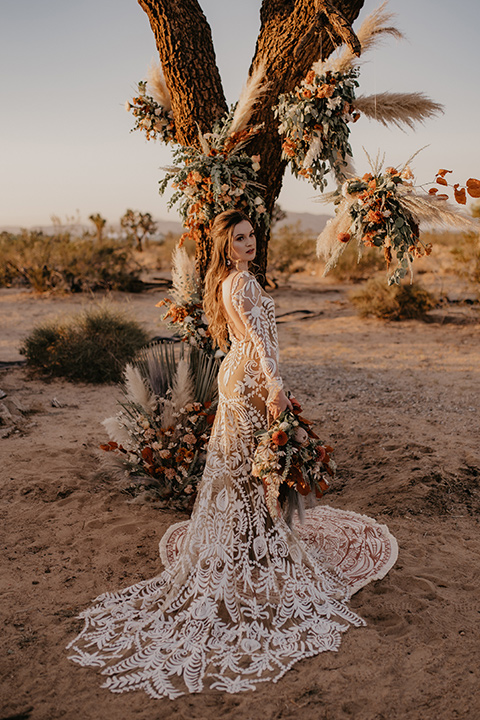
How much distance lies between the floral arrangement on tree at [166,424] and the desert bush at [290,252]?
15.1m

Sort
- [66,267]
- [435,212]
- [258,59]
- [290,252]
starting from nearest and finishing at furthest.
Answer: [435,212] → [258,59] → [66,267] → [290,252]

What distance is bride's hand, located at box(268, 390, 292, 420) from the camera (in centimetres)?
290

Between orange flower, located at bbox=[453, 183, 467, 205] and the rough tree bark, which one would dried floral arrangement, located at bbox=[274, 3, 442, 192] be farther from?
orange flower, located at bbox=[453, 183, 467, 205]

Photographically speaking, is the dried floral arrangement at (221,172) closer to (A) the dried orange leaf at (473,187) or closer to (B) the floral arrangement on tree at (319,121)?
(B) the floral arrangement on tree at (319,121)

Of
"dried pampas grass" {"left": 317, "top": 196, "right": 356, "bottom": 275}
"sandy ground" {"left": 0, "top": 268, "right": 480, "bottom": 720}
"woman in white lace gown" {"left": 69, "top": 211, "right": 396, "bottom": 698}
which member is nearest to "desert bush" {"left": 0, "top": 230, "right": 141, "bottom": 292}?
"sandy ground" {"left": 0, "top": 268, "right": 480, "bottom": 720}

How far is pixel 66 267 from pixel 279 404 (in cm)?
1368

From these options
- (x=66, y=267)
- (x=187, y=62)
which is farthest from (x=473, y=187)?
(x=66, y=267)

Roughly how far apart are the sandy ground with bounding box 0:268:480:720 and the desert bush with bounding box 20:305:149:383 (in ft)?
1.26

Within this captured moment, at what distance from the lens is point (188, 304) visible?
429 cm

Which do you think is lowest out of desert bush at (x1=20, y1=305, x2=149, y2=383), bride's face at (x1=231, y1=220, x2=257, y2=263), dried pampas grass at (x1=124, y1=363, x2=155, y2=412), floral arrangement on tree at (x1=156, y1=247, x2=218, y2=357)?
desert bush at (x1=20, y1=305, x2=149, y2=383)

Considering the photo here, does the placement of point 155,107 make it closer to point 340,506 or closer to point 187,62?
point 187,62

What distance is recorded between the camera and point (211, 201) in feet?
13.2

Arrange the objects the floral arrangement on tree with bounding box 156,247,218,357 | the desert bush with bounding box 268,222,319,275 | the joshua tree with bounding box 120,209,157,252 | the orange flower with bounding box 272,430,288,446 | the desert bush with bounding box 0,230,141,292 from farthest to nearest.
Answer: the joshua tree with bounding box 120,209,157,252
the desert bush with bounding box 268,222,319,275
the desert bush with bounding box 0,230,141,292
the floral arrangement on tree with bounding box 156,247,218,357
the orange flower with bounding box 272,430,288,446

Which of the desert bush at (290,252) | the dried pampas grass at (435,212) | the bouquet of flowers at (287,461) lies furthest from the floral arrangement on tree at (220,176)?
the desert bush at (290,252)
